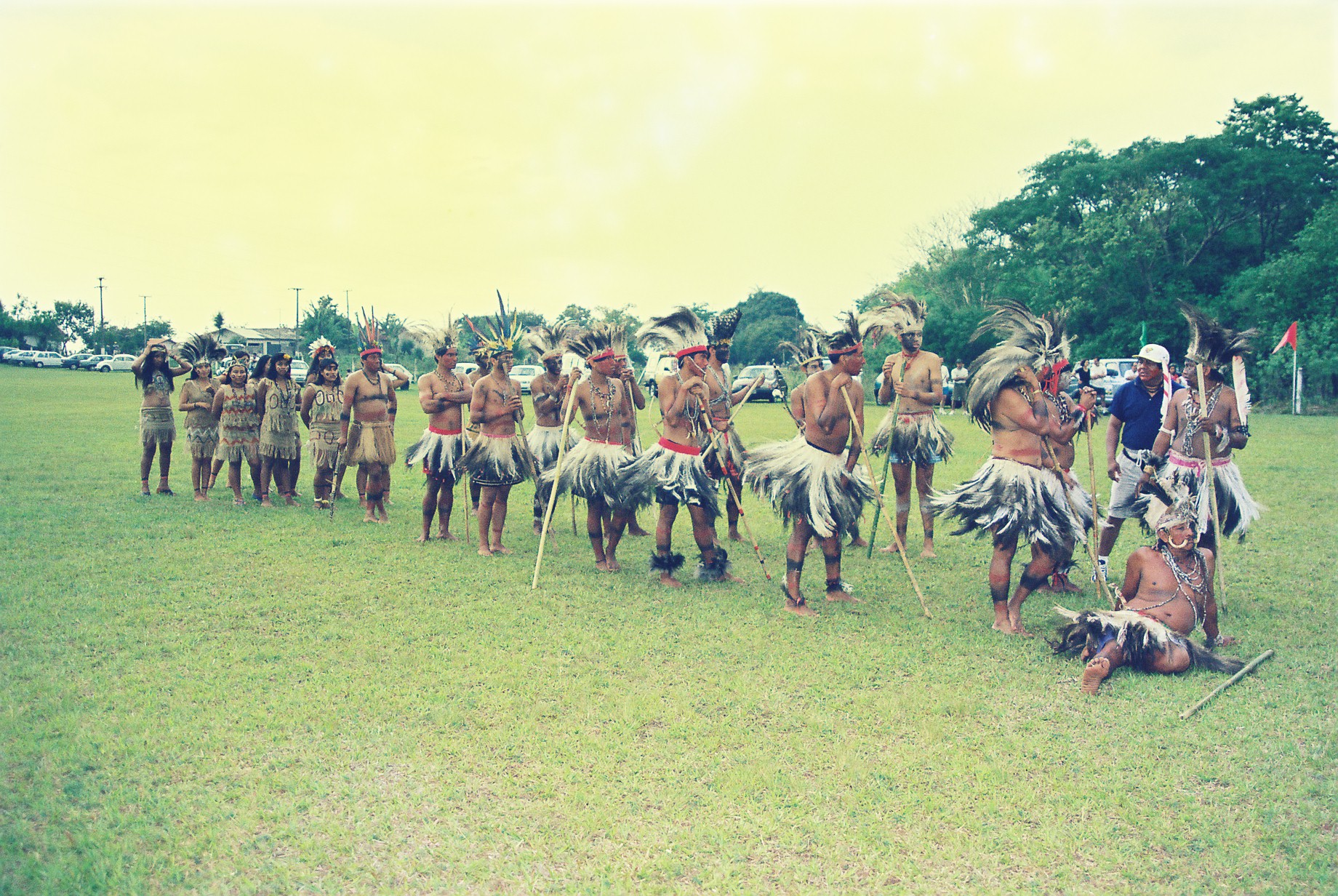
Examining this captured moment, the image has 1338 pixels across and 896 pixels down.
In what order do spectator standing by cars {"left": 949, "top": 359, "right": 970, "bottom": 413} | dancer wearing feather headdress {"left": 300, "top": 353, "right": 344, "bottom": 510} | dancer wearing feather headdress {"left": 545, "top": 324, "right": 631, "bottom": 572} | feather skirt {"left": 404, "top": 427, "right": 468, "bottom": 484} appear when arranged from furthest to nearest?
1. spectator standing by cars {"left": 949, "top": 359, "right": 970, "bottom": 413}
2. dancer wearing feather headdress {"left": 300, "top": 353, "right": 344, "bottom": 510}
3. feather skirt {"left": 404, "top": 427, "right": 468, "bottom": 484}
4. dancer wearing feather headdress {"left": 545, "top": 324, "right": 631, "bottom": 572}

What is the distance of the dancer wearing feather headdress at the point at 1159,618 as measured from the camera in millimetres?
5594

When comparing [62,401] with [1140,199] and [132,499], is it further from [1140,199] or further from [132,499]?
[1140,199]

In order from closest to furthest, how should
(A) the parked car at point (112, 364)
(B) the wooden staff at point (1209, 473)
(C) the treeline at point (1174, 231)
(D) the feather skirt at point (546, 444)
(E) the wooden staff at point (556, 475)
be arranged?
1. (B) the wooden staff at point (1209, 473)
2. (E) the wooden staff at point (556, 475)
3. (D) the feather skirt at point (546, 444)
4. (C) the treeline at point (1174, 231)
5. (A) the parked car at point (112, 364)

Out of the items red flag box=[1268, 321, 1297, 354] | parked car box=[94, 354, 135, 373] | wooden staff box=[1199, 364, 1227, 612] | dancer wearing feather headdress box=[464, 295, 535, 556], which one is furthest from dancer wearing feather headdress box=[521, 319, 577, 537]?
parked car box=[94, 354, 135, 373]

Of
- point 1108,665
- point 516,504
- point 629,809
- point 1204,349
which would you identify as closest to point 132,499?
point 516,504

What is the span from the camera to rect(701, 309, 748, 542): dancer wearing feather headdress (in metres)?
8.53

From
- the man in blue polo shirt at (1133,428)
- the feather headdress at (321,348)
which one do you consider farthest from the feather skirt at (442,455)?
the man in blue polo shirt at (1133,428)

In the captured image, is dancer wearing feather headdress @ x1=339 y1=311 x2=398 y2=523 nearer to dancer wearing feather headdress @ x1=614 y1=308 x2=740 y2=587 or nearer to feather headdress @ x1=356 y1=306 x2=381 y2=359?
feather headdress @ x1=356 y1=306 x2=381 y2=359

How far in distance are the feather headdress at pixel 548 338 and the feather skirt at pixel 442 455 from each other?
1.30 m

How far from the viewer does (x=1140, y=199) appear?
37.1 m

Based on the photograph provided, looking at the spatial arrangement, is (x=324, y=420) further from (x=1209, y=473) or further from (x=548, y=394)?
(x=1209, y=473)

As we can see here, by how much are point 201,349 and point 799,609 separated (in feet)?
32.0

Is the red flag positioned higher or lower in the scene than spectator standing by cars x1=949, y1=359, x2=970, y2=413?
higher

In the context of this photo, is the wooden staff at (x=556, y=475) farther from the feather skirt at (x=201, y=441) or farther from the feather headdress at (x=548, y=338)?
the feather skirt at (x=201, y=441)
